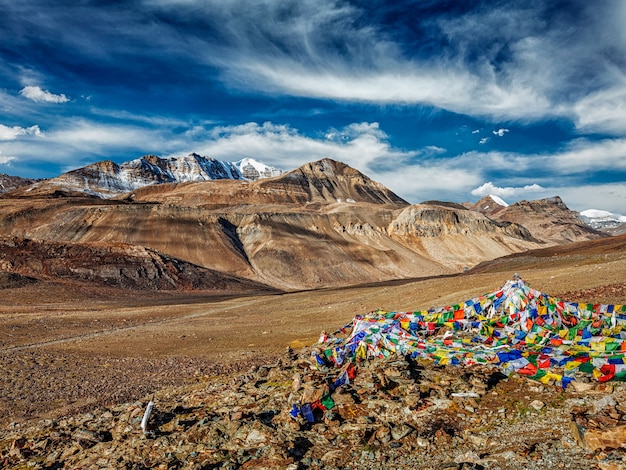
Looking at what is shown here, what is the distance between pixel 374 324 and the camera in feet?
42.9

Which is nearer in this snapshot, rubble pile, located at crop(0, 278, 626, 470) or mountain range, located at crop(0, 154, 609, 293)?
rubble pile, located at crop(0, 278, 626, 470)

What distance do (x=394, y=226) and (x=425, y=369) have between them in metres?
115

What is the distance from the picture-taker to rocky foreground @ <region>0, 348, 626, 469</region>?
687cm

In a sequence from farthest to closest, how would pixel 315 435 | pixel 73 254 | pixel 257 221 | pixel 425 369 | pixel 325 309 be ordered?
pixel 257 221 → pixel 73 254 → pixel 325 309 → pixel 425 369 → pixel 315 435

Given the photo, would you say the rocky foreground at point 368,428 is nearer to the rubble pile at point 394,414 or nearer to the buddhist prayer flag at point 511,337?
A: the rubble pile at point 394,414

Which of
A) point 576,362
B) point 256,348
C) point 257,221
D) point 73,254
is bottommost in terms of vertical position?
point 256,348

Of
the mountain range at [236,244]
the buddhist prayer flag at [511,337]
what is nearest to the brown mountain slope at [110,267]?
the mountain range at [236,244]

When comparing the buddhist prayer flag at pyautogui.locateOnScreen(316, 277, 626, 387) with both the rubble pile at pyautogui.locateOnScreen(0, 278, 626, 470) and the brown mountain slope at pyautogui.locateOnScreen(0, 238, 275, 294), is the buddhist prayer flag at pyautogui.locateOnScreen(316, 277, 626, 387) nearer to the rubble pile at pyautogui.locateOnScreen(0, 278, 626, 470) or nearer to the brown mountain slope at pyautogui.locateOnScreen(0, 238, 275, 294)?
the rubble pile at pyautogui.locateOnScreen(0, 278, 626, 470)

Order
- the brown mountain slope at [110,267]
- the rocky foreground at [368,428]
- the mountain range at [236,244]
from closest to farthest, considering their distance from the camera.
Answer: the rocky foreground at [368,428] → the brown mountain slope at [110,267] → the mountain range at [236,244]

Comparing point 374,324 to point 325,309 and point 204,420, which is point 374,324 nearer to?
point 204,420

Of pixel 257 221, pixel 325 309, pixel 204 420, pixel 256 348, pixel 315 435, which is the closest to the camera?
pixel 315 435

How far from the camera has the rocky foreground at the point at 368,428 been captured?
6871mm

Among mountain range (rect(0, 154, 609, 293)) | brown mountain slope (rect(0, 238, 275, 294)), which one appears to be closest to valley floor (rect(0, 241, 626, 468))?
brown mountain slope (rect(0, 238, 275, 294))

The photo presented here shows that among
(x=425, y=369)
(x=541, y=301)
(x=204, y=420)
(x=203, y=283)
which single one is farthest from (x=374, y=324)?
(x=203, y=283)
